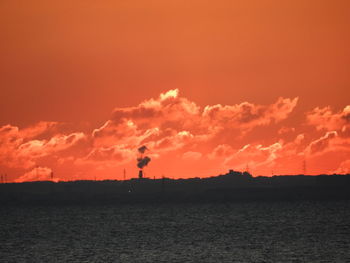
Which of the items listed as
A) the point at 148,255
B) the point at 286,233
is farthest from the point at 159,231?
the point at 148,255

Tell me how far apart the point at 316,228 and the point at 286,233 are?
55.7 feet

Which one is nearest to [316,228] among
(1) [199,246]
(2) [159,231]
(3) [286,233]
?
(3) [286,233]

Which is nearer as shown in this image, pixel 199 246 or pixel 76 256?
pixel 76 256

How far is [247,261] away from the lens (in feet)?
349

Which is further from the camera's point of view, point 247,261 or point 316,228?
point 316,228

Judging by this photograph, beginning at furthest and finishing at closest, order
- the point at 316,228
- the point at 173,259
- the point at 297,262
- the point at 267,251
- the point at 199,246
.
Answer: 1. the point at 316,228
2. the point at 199,246
3. the point at 267,251
4. the point at 173,259
5. the point at 297,262

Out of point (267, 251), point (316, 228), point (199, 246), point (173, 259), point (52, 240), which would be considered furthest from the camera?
point (316, 228)

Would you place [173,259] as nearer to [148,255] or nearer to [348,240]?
[148,255]

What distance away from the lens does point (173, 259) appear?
110750 millimetres

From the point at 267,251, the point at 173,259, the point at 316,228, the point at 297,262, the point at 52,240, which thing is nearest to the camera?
the point at 297,262

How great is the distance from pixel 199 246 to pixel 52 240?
115 feet

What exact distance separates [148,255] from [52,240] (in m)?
42.3

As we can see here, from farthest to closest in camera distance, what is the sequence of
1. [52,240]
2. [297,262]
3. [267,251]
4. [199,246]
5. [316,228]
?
[316,228] → [52,240] → [199,246] → [267,251] → [297,262]

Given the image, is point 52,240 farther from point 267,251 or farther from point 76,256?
point 267,251
